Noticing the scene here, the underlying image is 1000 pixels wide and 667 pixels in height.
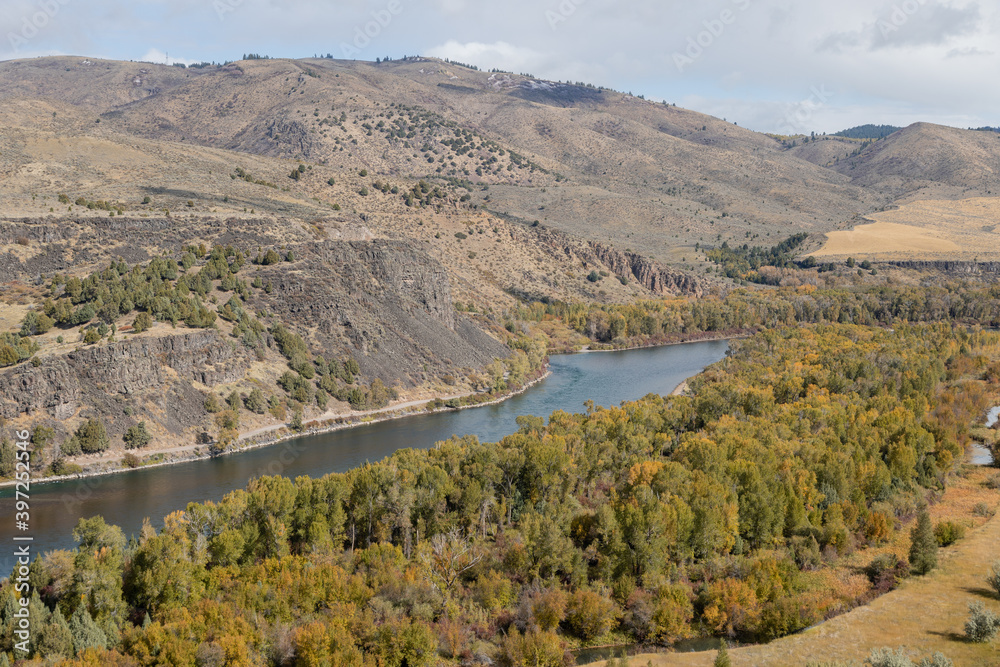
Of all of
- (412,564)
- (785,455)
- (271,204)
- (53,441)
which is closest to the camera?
(412,564)

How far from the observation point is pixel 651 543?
174 ft

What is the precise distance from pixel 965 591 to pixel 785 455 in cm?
1757

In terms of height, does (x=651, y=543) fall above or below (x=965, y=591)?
above

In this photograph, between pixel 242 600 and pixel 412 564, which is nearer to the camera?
pixel 242 600

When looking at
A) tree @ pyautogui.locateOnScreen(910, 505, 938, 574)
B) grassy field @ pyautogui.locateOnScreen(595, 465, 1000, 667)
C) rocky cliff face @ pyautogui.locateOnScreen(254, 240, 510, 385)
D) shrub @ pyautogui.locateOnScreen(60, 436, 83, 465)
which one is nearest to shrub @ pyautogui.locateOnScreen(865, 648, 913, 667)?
grassy field @ pyautogui.locateOnScreen(595, 465, 1000, 667)

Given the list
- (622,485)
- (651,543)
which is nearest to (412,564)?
(651,543)

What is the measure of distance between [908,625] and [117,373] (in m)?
76.5

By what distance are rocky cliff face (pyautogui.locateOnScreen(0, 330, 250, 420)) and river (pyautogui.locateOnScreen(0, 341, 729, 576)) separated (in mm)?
9958

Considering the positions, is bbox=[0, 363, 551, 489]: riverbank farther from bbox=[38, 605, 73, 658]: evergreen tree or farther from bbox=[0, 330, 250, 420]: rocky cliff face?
bbox=[38, 605, 73, 658]: evergreen tree

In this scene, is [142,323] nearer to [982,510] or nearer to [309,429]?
[309,429]

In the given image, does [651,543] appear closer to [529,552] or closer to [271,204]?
[529,552]

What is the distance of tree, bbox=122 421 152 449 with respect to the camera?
81.7 m

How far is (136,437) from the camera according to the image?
8181 cm

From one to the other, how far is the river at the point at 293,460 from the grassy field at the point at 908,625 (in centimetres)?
4213
